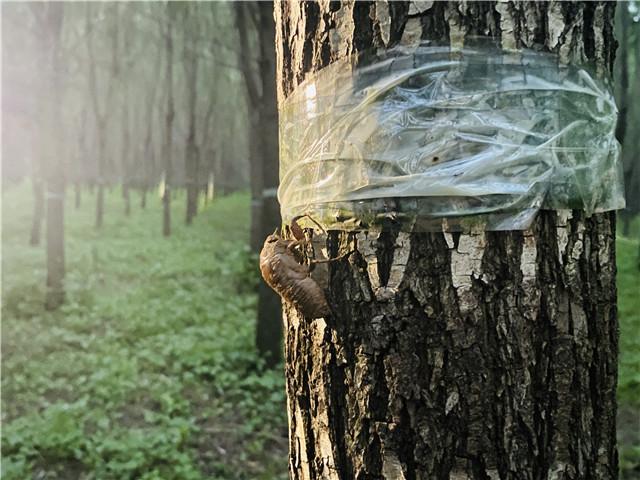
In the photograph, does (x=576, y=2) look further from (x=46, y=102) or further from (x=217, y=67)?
(x=217, y=67)

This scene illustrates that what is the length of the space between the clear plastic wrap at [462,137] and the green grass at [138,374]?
3.58 metres

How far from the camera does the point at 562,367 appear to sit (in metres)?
1.02

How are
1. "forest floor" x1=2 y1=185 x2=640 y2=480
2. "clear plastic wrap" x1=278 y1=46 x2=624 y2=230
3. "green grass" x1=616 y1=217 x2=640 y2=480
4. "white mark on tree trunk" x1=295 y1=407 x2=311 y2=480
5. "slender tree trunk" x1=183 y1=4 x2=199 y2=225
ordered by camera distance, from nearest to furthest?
1. "clear plastic wrap" x1=278 y1=46 x2=624 y2=230
2. "white mark on tree trunk" x1=295 y1=407 x2=311 y2=480
3. "green grass" x1=616 y1=217 x2=640 y2=480
4. "forest floor" x1=2 y1=185 x2=640 y2=480
5. "slender tree trunk" x1=183 y1=4 x2=199 y2=225

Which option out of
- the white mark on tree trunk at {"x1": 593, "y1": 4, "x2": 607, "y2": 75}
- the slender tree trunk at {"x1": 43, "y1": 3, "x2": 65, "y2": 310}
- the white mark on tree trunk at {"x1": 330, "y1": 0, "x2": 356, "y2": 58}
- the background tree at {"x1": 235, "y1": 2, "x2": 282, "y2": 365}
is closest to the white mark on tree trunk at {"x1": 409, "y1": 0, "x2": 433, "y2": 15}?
the white mark on tree trunk at {"x1": 330, "y1": 0, "x2": 356, "y2": 58}

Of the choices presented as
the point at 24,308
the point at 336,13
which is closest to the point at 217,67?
the point at 24,308

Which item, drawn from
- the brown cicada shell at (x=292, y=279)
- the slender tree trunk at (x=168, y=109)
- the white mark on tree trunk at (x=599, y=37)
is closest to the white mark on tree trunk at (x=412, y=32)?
the white mark on tree trunk at (x=599, y=37)

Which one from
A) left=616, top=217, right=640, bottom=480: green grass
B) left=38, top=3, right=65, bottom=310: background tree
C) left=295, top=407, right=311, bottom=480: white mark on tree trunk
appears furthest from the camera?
left=38, top=3, right=65, bottom=310: background tree

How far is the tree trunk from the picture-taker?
100cm

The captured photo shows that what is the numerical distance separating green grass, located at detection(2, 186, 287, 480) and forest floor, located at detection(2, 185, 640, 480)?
13 mm

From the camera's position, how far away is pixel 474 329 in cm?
99

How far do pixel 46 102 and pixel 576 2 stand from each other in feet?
26.5

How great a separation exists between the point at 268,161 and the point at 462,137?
4.87 meters

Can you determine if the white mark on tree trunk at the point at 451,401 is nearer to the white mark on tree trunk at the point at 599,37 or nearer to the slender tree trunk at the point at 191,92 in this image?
the white mark on tree trunk at the point at 599,37

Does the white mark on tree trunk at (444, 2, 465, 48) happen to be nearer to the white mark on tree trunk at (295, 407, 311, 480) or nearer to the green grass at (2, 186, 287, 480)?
the white mark on tree trunk at (295, 407, 311, 480)
